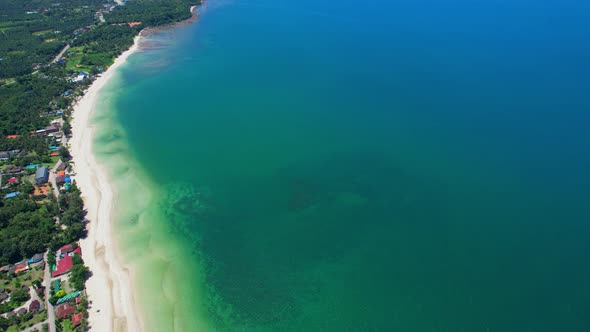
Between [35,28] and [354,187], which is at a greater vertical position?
[354,187]

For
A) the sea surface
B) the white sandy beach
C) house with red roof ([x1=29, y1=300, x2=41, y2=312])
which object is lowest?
the white sandy beach

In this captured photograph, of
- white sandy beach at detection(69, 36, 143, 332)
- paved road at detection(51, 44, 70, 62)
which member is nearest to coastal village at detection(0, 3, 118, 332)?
white sandy beach at detection(69, 36, 143, 332)

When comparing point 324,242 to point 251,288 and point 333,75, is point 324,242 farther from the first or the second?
point 333,75

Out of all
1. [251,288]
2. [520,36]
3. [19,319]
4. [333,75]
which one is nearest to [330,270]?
[251,288]

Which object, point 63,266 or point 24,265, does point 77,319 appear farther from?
point 24,265

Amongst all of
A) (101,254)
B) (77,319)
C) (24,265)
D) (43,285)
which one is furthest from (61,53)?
(77,319)

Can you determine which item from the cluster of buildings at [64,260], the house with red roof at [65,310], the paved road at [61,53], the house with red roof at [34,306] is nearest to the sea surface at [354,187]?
the cluster of buildings at [64,260]

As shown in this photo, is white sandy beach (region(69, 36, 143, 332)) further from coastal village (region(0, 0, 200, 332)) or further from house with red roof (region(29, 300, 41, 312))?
house with red roof (region(29, 300, 41, 312))
